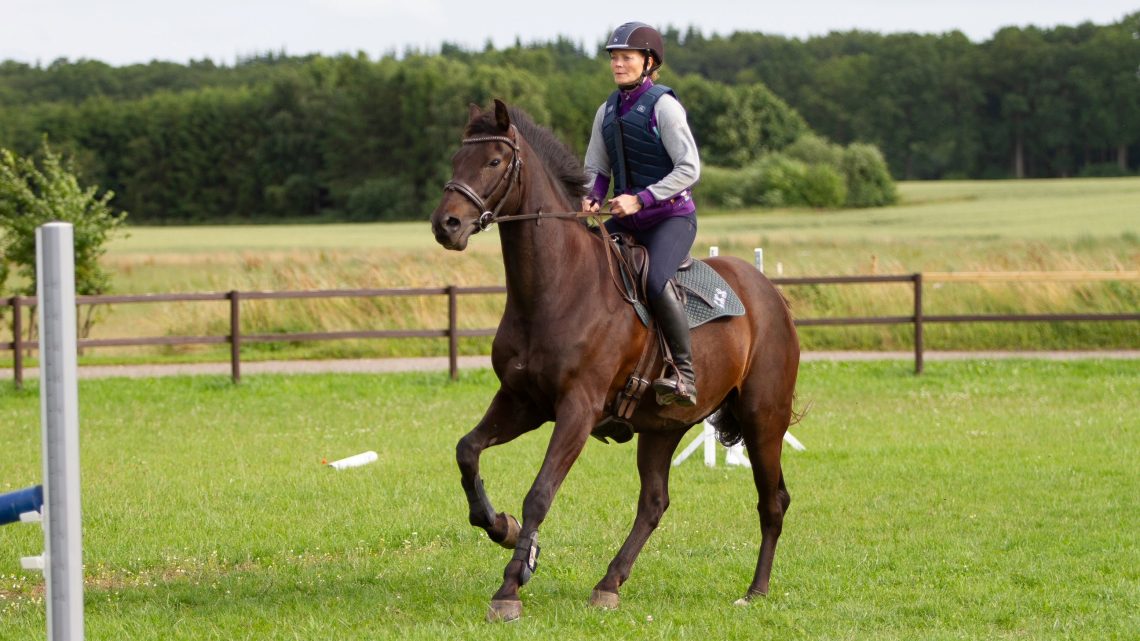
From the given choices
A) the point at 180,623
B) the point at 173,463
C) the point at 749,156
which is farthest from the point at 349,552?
the point at 749,156

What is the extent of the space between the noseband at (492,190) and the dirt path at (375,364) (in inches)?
512

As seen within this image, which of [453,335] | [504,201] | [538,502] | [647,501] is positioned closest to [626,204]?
[504,201]

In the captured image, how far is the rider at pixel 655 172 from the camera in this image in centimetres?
683

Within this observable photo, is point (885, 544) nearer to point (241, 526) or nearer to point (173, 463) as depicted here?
point (241, 526)

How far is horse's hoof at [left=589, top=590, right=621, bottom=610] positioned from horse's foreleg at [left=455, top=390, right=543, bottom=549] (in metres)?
0.49

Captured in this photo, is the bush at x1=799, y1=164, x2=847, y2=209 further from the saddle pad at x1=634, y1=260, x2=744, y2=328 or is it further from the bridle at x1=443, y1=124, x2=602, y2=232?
the bridle at x1=443, y1=124, x2=602, y2=232

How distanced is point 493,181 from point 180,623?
8.53ft

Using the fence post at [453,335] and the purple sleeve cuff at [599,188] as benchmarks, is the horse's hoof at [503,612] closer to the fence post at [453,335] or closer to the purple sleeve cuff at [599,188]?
the purple sleeve cuff at [599,188]

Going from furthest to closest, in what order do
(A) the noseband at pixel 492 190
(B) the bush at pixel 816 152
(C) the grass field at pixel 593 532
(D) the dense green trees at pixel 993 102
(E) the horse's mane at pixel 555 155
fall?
1. (D) the dense green trees at pixel 993 102
2. (B) the bush at pixel 816 152
3. (E) the horse's mane at pixel 555 155
4. (C) the grass field at pixel 593 532
5. (A) the noseband at pixel 492 190

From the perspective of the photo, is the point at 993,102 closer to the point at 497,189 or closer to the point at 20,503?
the point at 497,189

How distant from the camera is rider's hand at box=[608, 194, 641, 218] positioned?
6707 mm

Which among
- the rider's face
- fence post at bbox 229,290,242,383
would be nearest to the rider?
the rider's face

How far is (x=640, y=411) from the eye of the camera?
705cm

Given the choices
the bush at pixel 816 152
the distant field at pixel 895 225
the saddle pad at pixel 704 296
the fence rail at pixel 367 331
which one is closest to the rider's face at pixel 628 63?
the saddle pad at pixel 704 296
